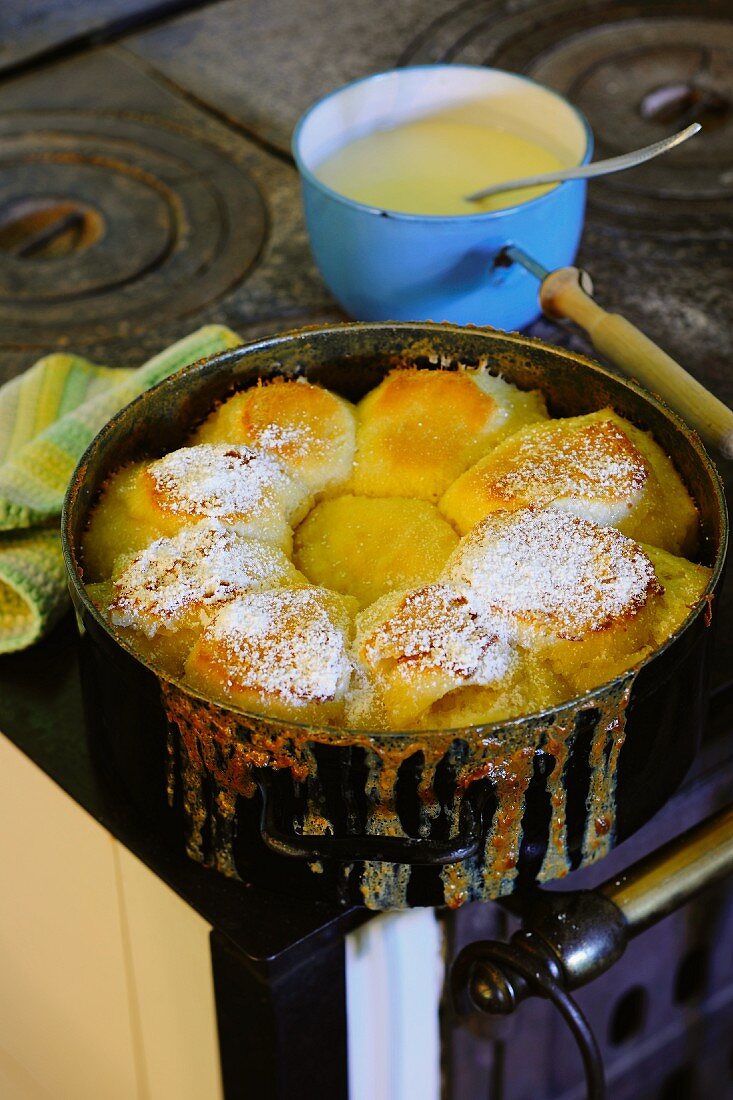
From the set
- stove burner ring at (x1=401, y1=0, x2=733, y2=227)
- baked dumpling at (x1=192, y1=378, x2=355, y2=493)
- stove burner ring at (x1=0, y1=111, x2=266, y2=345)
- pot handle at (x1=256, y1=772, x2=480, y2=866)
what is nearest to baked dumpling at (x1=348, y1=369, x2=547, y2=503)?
baked dumpling at (x1=192, y1=378, x2=355, y2=493)

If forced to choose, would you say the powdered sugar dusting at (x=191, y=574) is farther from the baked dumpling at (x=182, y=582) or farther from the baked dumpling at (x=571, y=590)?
the baked dumpling at (x=571, y=590)

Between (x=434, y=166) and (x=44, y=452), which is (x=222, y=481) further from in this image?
(x=434, y=166)

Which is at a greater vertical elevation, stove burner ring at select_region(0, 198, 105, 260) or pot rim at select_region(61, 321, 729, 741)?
pot rim at select_region(61, 321, 729, 741)

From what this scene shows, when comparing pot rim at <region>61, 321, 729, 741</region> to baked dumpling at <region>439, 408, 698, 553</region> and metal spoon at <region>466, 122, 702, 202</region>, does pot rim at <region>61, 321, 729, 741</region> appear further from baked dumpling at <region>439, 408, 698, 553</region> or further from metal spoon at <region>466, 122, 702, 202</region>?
metal spoon at <region>466, 122, 702, 202</region>

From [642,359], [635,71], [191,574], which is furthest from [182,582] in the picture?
[635,71]

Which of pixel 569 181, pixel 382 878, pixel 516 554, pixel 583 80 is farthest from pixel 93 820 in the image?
pixel 583 80

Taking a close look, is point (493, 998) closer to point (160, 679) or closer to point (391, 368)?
point (160, 679)
